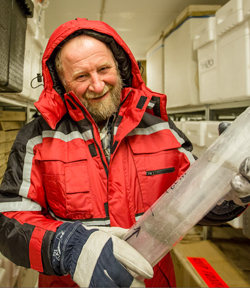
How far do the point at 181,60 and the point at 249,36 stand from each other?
0.86 m

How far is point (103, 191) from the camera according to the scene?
809 millimetres

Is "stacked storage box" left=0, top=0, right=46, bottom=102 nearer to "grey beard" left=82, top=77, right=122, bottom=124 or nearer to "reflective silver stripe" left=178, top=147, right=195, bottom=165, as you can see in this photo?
"grey beard" left=82, top=77, right=122, bottom=124

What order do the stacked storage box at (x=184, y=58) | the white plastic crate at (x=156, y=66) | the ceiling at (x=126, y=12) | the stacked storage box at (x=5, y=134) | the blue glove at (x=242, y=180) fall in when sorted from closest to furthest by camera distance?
the blue glove at (x=242, y=180)
the stacked storage box at (x=5, y=134)
the stacked storage box at (x=184, y=58)
the ceiling at (x=126, y=12)
the white plastic crate at (x=156, y=66)

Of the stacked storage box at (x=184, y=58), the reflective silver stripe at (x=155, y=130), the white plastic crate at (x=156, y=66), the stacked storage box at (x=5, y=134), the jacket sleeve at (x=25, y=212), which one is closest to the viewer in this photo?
the jacket sleeve at (x=25, y=212)

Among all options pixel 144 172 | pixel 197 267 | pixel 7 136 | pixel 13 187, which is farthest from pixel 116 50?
pixel 197 267

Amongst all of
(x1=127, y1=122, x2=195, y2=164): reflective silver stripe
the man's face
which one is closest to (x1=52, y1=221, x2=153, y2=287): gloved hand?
(x1=127, y1=122, x2=195, y2=164): reflective silver stripe

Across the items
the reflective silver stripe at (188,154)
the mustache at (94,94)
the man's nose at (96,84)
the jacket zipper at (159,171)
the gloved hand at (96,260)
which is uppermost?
the man's nose at (96,84)

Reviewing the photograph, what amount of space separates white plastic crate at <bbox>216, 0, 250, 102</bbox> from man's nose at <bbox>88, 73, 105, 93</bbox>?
0.77 m

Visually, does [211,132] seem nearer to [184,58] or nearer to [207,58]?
[207,58]

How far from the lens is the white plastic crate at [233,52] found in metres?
1.05

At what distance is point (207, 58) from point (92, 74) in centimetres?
94

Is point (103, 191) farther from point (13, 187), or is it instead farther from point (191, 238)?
point (191, 238)

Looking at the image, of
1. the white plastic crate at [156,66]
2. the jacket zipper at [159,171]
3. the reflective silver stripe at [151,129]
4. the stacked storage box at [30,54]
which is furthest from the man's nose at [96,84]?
the white plastic crate at [156,66]

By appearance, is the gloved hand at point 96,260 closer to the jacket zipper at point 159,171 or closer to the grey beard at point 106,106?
the jacket zipper at point 159,171
